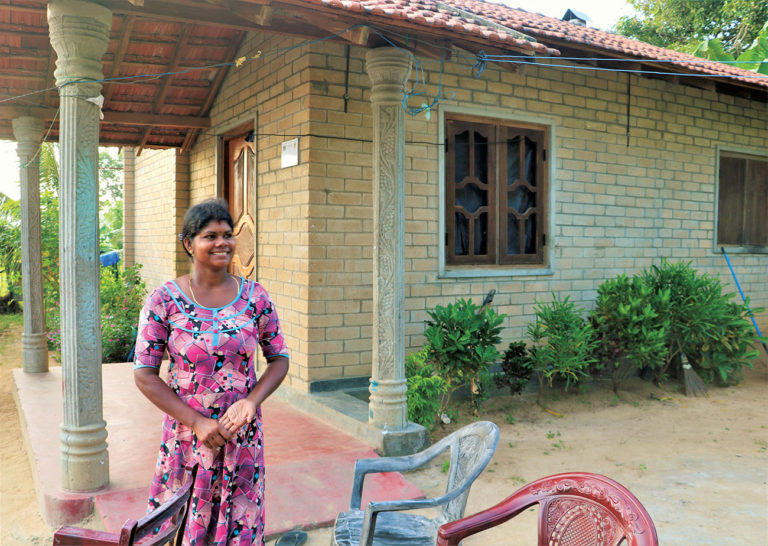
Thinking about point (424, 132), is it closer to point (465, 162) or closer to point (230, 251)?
point (465, 162)

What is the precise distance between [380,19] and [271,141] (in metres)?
Answer: 2.55

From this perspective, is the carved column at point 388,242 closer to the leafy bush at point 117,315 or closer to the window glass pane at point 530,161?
the window glass pane at point 530,161

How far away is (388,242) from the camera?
4.93m

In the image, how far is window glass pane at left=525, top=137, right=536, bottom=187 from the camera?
7336mm

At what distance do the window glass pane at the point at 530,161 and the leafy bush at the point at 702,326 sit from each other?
1821 mm

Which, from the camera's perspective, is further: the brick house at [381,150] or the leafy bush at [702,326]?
the leafy bush at [702,326]

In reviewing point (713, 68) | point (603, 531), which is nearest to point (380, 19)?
point (603, 531)

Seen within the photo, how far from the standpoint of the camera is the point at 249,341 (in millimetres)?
2443

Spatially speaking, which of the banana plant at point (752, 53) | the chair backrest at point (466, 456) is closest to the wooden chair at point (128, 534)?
the chair backrest at point (466, 456)

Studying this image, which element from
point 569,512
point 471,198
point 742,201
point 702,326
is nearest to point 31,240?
point 471,198

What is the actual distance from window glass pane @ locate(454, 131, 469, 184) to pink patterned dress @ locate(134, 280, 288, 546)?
4785 millimetres

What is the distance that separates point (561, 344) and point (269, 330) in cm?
461

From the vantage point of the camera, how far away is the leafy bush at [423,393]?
5371 millimetres

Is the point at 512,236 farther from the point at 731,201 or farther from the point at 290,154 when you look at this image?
the point at 731,201
